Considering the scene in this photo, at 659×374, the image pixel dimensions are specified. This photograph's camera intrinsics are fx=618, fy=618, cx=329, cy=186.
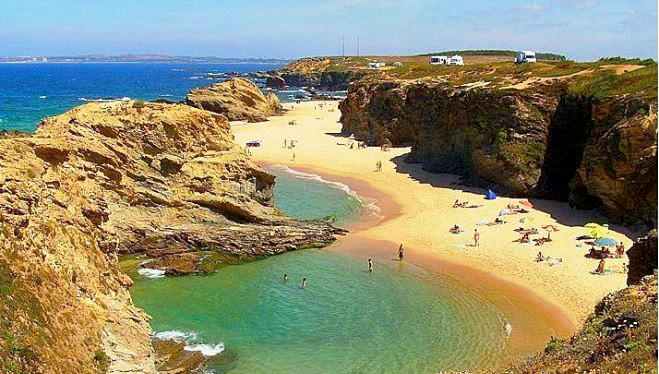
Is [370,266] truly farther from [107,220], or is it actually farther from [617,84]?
[617,84]

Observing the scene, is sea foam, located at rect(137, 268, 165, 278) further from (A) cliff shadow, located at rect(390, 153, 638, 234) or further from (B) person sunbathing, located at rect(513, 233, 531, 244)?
(A) cliff shadow, located at rect(390, 153, 638, 234)

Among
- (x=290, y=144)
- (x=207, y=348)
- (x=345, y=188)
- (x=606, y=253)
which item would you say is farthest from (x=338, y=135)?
(x=207, y=348)

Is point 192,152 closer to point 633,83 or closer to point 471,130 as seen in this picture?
point 471,130

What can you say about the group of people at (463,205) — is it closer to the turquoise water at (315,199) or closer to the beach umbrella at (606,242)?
the turquoise water at (315,199)

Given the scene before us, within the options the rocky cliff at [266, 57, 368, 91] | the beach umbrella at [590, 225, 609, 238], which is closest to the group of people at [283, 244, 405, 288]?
the beach umbrella at [590, 225, 609, 238]

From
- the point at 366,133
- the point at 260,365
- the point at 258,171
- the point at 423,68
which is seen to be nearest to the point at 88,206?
the point at 260,365

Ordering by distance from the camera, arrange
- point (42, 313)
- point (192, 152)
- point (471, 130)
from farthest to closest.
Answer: point (471, 130), point (192, 152), point (42, 313)

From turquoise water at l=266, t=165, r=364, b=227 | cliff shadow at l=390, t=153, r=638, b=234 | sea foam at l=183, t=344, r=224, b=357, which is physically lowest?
sea foam at l=183, t=344, r=224, b=357
